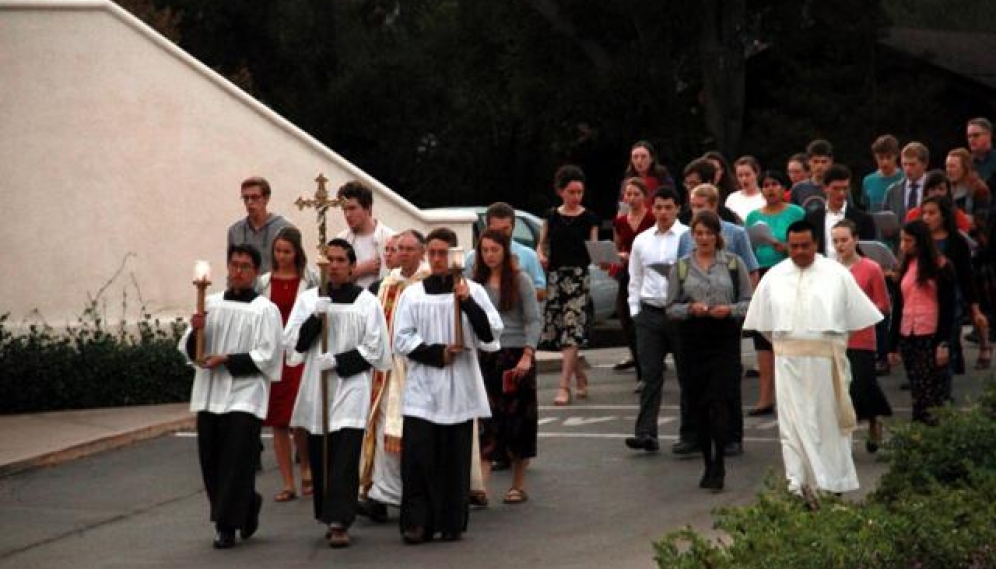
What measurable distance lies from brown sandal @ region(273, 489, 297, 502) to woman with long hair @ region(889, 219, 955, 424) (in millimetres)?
4633

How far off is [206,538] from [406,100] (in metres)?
33.7

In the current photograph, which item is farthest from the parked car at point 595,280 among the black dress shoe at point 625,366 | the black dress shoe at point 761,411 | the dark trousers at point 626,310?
the black dress shoe at point 761,411

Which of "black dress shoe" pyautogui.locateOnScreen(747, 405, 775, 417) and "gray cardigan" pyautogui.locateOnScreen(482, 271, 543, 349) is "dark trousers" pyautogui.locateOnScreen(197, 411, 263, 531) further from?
"black dress shoe" pyautogui.locateOnScreen(747, 405, 775, 417)

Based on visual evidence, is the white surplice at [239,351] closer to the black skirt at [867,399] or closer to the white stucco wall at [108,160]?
the black skirt at [867,399]

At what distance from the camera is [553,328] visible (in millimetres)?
19438

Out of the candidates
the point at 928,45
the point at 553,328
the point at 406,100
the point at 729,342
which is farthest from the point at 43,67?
the point at 928,45

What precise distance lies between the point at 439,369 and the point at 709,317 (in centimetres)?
248

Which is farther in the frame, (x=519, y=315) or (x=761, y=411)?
(x=761, y=411)

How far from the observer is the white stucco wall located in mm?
20812

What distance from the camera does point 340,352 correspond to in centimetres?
1340

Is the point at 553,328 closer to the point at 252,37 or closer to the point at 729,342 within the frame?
the point at 729,342

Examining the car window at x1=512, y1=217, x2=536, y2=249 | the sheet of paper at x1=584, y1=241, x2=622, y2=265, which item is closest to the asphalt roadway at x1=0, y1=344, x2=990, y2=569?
the sheet of paper at x1=584, y1=241, x2=622, y2=265

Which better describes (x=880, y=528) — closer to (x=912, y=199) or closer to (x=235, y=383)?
(x=235, y=383)

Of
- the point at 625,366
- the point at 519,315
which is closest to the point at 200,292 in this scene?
the point at 519,315
